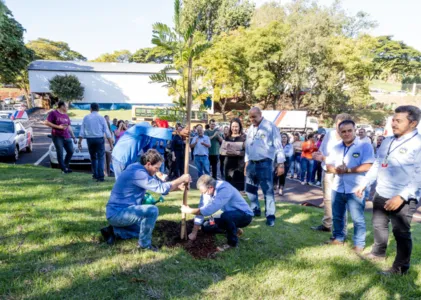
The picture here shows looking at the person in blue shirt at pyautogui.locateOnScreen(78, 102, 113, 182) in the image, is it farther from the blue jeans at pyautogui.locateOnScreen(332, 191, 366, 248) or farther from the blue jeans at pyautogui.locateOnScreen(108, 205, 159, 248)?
the blue jeans at pyautogui.locateOnScreen(332, 191, 366, 248)

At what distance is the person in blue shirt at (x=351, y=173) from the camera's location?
431 cm

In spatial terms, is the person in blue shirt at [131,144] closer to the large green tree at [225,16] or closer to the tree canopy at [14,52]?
the tree canopy at [14,52]

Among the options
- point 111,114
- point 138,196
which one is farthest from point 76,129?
point 111,114

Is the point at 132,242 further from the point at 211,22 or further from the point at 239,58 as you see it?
the point at 211,22

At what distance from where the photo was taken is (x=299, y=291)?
3.30m

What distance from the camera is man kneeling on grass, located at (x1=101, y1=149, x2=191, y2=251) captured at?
3.79 meters

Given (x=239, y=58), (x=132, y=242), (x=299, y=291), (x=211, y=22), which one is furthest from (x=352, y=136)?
(x=211, y=22)

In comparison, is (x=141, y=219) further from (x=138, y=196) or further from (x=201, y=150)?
(x=201, y=150)

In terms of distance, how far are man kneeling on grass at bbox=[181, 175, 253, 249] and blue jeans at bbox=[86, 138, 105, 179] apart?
12.8ft

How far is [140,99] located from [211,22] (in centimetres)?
1662

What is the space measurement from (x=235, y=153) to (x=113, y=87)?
42742 mm

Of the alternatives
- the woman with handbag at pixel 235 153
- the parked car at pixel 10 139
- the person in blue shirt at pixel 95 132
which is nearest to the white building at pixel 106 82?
the parked car at pixel 10 139

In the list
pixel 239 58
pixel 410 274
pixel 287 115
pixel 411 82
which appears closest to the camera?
pixel 410 274

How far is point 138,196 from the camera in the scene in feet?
13.2
